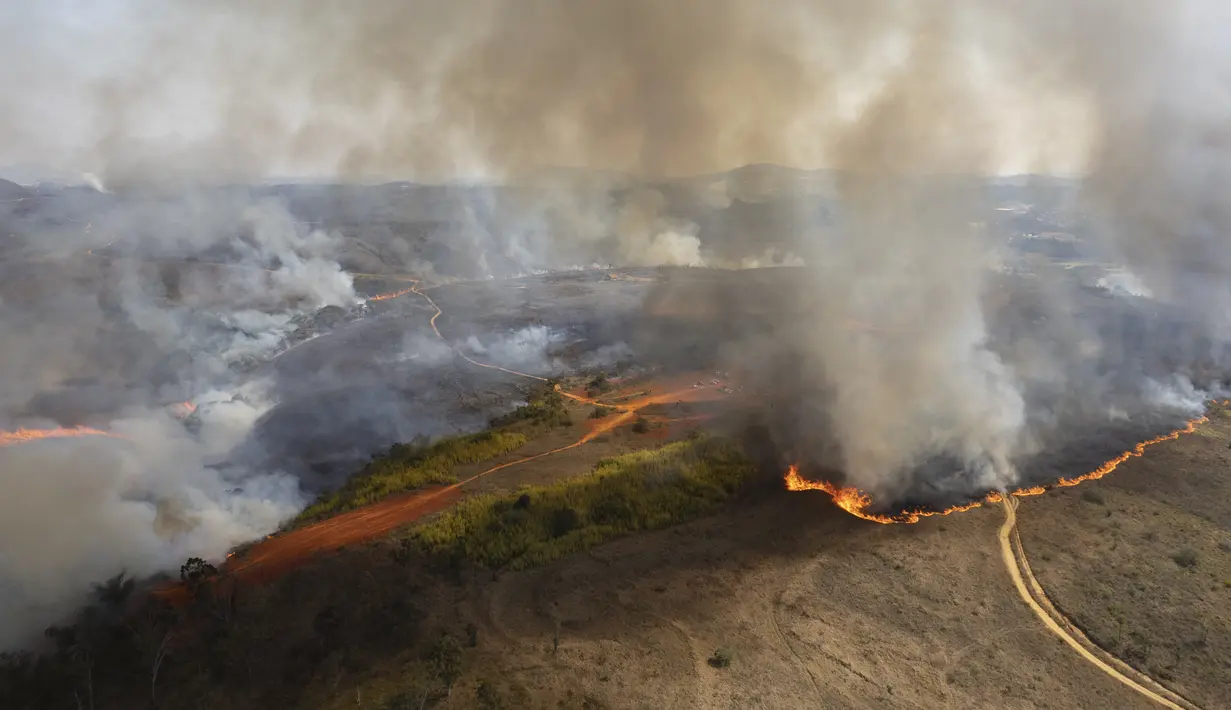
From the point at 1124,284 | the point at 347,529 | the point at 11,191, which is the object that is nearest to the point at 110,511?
the point at 347,529

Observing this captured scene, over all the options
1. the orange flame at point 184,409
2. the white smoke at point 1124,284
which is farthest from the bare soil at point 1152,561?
the white smoke at point 1124,284

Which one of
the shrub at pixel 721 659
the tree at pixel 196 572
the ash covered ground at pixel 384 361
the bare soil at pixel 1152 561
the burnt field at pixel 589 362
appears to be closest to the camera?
the shrub at pixel 721 659

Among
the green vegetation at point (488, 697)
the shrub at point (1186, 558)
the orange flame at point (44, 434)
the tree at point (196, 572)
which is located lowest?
the shrub at point (1186, 558)

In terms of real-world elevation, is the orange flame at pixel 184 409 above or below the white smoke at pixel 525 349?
above

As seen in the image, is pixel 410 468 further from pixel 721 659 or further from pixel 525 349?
pixel 525 349

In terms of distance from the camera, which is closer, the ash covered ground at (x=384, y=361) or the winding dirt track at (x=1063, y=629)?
the winding dirt track at (x=1063, y=629)

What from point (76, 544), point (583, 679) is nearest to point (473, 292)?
point (76, 544)

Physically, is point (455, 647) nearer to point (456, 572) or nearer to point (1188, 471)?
point (456, 572)

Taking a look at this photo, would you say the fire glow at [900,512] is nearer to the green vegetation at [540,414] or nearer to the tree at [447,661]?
the green vegetation at [540,414]
